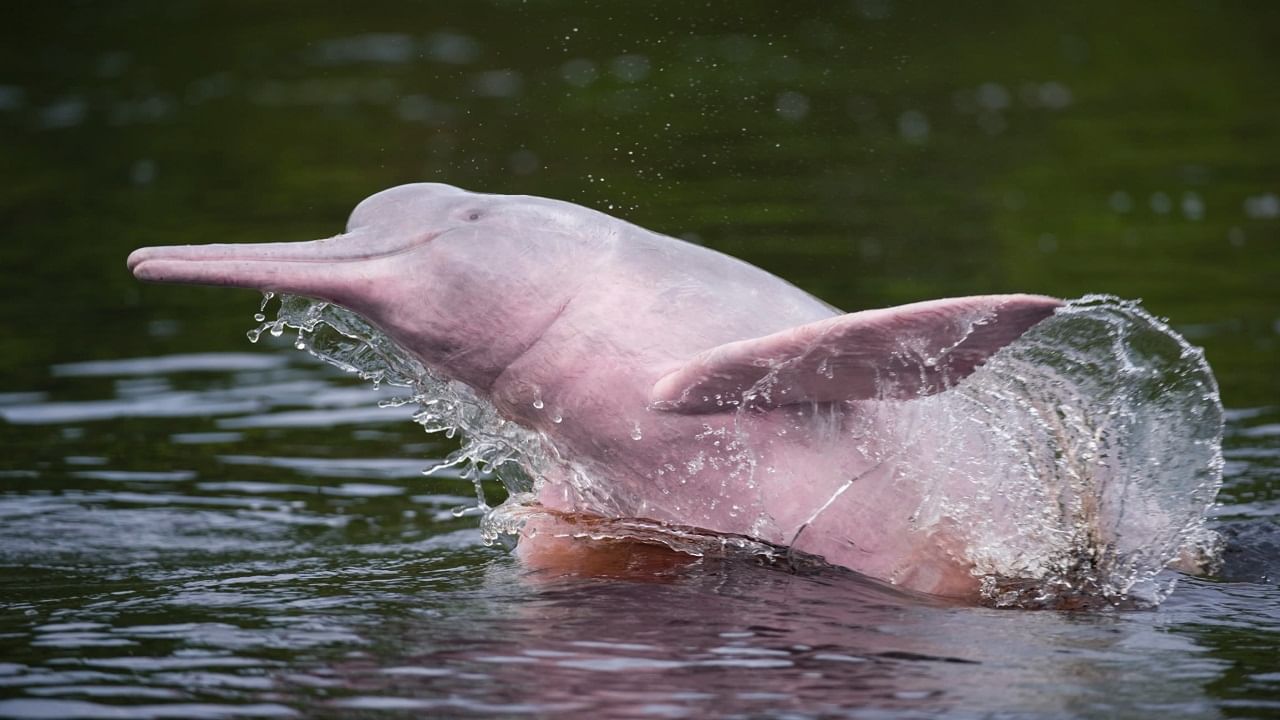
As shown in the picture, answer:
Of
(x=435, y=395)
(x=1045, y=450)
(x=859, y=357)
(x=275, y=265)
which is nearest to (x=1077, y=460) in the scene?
(x=1045, y=450)

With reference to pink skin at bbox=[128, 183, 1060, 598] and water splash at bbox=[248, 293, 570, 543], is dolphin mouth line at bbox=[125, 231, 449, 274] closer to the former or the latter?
pink skin at bbox=[128, 183, 1060, 598]

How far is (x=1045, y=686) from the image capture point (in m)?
6.00

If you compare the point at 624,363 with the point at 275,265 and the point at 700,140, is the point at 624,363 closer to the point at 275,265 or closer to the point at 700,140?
the point at 275,265

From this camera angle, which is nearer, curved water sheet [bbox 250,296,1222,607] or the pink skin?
the pink skin

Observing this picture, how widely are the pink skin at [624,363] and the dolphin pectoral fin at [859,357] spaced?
0.02 meters

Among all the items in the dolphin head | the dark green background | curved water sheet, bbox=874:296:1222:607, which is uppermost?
the dark green background

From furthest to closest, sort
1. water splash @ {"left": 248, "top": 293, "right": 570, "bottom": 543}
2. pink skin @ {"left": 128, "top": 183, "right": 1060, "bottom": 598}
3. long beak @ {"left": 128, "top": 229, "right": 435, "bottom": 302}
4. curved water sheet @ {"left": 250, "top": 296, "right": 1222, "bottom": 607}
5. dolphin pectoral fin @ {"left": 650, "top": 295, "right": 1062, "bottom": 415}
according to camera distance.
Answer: water splash @ {"left": 248, "top": 293, "right": 570, "bottom": 543} → curved water sheet @ {"left": 250, "top": 296, "right": 1222, "bottom": 607} → pink skin @ {"left": 128, "top": 183, "right": 1060, "bottom": 598} → long beak @ {"left": 128, "top": 229, "right": 435, "bottom": 302} → dolphin pectoral fin @ {"left": 650, "top": 295, "right": 1062, "bottom": 415}

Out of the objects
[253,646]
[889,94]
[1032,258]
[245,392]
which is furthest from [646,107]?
[253,646]

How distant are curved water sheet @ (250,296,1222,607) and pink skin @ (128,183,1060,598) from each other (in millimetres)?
123

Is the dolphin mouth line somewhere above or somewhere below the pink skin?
above

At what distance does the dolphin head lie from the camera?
23.1ft

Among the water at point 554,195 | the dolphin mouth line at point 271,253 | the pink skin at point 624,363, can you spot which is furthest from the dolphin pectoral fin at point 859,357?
the dolphin mouth line at point 271,253

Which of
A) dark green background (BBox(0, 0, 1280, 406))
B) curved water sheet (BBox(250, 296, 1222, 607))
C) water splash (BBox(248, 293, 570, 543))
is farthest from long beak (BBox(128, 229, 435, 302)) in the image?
dark green background (BBox(0, 0, 1280, 406))

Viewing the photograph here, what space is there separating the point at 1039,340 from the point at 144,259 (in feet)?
12.5
